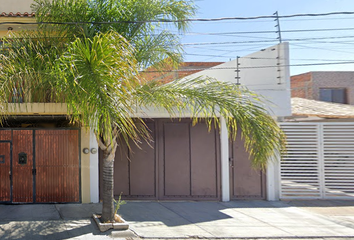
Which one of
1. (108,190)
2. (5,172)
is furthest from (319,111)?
(5,172)

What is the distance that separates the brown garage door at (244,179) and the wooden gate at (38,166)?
470cm

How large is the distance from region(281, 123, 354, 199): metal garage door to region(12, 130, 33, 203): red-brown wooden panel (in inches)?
299

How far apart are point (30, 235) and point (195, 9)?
613 centimetres

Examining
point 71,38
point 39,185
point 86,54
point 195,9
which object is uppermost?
point 195,9

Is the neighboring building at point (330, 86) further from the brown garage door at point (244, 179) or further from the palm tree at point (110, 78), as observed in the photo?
the palm tree at point (110, 78)

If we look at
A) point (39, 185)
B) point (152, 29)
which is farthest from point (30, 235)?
point (152, 29)

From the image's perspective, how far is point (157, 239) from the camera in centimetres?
733

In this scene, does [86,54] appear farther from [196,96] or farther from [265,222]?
[265,222]

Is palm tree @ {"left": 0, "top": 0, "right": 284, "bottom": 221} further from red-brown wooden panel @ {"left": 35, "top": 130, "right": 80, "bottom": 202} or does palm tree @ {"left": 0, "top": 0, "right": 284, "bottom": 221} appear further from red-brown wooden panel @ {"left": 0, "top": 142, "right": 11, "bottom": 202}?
red-brown wooden panel @ {"left": 0, "top": 142, "right": 11, "bottom": 202}

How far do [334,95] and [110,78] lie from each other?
21.0 metres

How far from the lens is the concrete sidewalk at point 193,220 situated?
7.58m

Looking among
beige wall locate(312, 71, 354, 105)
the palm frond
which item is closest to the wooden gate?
the palm frond

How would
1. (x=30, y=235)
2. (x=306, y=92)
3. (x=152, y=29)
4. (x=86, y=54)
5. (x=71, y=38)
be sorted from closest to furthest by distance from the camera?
(x=86, y=54) < (x=30, y=235) < (x=71, y=38) < (x=152, y=29) < (x=306, y=92)

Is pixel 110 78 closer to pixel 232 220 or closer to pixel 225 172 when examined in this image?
pixel 232 220
